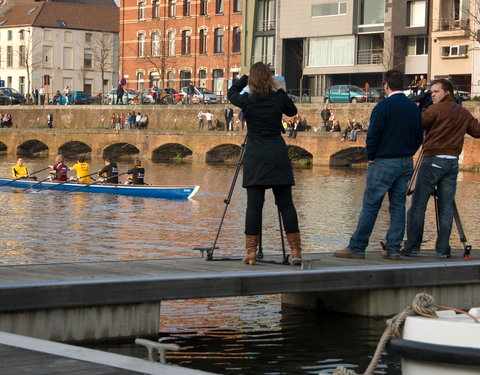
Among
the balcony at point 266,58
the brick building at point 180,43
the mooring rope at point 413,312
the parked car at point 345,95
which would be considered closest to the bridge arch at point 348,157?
the parked car at point 345,95

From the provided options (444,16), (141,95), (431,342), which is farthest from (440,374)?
(141,95)

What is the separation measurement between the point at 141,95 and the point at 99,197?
116 ft

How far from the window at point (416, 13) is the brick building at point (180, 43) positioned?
1515 cm

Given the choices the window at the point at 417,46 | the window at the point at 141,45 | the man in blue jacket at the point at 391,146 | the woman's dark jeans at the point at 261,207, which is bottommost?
the woman's dark jeans at the point at 261,207

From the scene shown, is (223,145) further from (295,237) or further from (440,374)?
(440,374)

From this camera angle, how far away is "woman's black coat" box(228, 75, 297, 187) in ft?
32.9

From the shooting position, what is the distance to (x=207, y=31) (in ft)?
251

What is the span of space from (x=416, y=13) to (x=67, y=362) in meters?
58.1

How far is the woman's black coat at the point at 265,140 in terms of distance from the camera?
10039 mm

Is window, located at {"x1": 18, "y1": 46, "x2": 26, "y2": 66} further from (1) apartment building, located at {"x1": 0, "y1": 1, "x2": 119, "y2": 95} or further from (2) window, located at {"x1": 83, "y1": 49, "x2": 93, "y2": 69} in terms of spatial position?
(2) window, located at {"x1": 83, "y1": 49, "x2": 93, "y2": 69}

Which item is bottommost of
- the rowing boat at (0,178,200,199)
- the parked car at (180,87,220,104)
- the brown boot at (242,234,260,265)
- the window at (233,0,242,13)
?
the rowing boat at (0,178,200,199)

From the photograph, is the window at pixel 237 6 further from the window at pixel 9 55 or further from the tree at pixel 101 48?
the window at pixel 9 55

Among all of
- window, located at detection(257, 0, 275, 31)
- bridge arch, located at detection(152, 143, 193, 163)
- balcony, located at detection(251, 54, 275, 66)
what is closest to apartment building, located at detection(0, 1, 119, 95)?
window, located at detection(257, 0, 275, 31)

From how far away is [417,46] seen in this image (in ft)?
206
